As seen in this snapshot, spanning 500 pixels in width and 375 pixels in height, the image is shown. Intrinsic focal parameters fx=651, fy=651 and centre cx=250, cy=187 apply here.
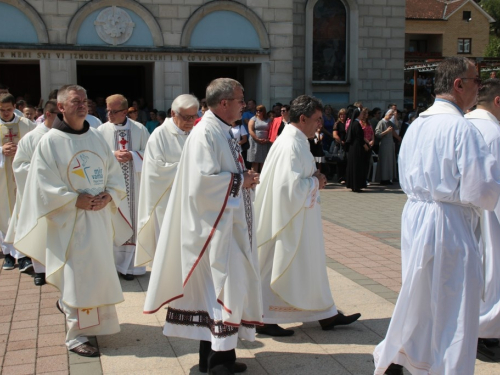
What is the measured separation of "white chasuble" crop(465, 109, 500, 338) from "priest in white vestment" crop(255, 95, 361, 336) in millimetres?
1068

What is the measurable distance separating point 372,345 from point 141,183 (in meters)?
3.13

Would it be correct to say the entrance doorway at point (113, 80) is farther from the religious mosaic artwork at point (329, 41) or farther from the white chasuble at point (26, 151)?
the white chasuble at point (26, 151)

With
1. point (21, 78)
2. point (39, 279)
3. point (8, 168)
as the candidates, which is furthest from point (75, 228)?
point (21, 78)

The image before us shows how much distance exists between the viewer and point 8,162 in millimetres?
8078

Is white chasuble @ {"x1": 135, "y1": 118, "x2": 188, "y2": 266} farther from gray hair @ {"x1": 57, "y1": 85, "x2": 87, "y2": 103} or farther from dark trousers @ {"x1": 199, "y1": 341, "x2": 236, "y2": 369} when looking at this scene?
dark trousers @ {"x1": 199, "y1": 341, "x2": 236, "y2": 369}

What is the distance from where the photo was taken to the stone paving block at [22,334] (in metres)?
5.24

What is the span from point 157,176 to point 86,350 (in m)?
2.35

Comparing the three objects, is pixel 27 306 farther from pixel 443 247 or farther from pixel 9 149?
pixel 443 247

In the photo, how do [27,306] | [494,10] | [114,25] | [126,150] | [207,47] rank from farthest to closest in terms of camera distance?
[494,10] < [207,47] < [114,25] < [126,150] < [27,306]

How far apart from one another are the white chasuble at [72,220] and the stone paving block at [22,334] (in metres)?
0.65

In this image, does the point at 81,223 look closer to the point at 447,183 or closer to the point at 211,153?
the point at 211,153

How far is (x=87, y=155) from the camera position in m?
4.95

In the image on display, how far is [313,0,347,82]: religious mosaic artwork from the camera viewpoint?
68.6 feet

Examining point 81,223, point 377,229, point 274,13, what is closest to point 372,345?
point 81,223
